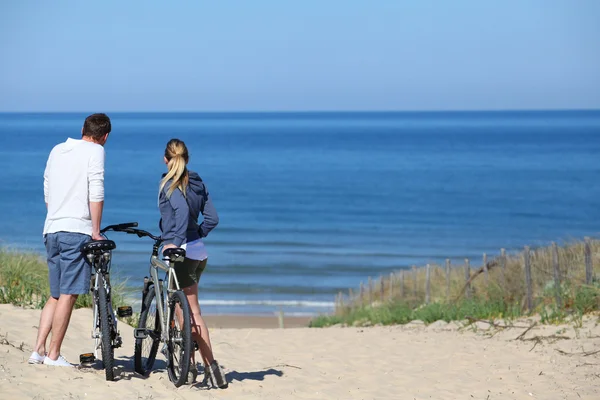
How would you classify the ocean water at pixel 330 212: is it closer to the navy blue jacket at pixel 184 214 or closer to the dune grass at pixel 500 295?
the dune grass at pixel 500 295

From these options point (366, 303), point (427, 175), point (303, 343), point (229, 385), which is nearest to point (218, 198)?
point (427, 175)

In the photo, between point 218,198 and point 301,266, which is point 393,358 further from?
point 218,198

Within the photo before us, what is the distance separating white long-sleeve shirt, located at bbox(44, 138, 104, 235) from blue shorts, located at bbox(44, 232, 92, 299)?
6 cm

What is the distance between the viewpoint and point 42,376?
614 cm

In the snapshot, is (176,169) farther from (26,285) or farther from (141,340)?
(26,285)

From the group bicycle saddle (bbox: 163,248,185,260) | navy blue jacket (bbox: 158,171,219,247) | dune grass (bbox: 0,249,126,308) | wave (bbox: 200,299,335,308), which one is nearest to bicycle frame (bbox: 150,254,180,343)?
bicycle saddle (bbox: 163,248,185,260)

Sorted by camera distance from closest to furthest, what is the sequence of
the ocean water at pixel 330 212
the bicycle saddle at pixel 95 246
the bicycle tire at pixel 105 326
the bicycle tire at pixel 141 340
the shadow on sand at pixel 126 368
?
the bicycle saddle at pixel 95 246 → the bicycle tire at pixel 105 326 → the shadow on sand at pixel 126 368 → the bicycle tire at pixel 141 340 → the ocean water at pixel 330 212

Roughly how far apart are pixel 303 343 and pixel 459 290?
3810 millimetres

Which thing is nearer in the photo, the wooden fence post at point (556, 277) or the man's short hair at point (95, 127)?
the man's short hair at point (95, 127)

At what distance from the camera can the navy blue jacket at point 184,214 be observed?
20.4 ft

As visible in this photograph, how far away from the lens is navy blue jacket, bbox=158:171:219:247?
20.4 feet

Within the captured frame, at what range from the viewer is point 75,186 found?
20.2 feet

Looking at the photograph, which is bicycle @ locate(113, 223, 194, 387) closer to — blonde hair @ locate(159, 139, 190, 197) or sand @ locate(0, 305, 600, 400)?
sand @ locate(0, 305, 600, 400)

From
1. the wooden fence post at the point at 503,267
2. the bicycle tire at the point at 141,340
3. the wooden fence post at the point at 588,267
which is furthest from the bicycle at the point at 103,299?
the wooden fence post at the point at 503,267
